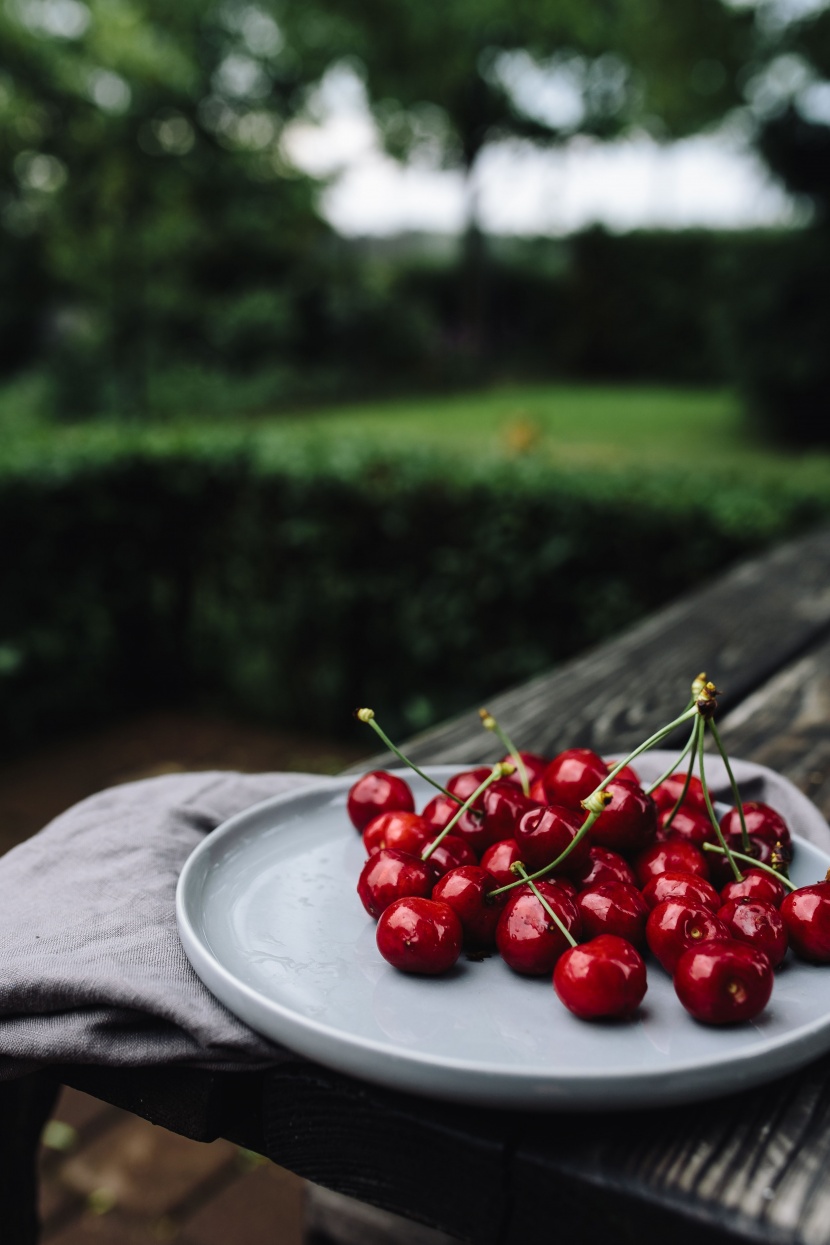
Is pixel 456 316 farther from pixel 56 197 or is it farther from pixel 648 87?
pixel 56 197

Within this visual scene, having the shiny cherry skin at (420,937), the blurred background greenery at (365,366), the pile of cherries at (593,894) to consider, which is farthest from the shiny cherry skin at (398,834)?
the blurred background greenery at (365,366)

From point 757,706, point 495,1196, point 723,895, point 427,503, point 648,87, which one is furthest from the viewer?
point 648,87

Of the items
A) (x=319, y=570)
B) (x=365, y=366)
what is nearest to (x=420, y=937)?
(x=319, y=570)

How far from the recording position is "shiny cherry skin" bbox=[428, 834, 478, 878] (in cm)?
84

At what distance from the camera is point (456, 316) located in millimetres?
19703

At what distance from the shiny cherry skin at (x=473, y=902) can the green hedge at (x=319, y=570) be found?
2.95 meters

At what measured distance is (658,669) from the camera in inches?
69.5

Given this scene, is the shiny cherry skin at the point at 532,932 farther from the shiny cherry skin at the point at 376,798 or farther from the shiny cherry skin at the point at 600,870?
the shiny cherry skin at the point at 376,798

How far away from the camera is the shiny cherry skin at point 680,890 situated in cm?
76

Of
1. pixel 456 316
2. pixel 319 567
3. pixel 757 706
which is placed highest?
pixel 456 316

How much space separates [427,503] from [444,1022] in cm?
347

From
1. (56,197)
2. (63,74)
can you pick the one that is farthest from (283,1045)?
(56,197)

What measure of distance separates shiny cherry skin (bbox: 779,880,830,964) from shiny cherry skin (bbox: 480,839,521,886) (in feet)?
0.67

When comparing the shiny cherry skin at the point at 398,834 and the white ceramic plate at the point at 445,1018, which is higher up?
the shiny cherry skin at the point at 398,834
